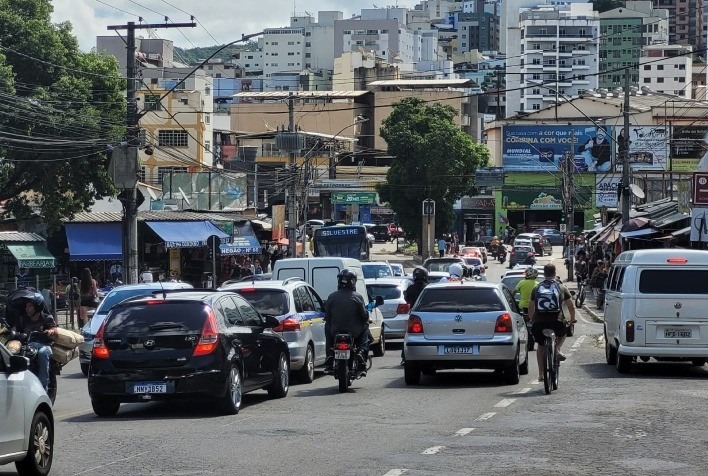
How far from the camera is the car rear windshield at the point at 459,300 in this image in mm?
19578

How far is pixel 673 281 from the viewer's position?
2066 cm

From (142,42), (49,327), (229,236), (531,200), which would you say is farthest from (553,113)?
(49,327)

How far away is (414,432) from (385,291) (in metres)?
16.8

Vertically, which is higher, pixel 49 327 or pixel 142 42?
pixel 142 42

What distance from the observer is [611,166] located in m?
94.8

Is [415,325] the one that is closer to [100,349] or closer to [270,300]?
[270,300]

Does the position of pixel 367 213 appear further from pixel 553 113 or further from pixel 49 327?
pixel 49 327

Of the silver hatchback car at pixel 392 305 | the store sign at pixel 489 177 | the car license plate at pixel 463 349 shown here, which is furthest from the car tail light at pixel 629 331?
the store sign at pixel 489 177

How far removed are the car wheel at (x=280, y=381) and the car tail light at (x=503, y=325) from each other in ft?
10.6

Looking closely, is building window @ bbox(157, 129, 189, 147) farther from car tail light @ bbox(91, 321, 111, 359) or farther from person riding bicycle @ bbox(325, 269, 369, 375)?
car tail light @ bbox(91, 321, 111, 359)

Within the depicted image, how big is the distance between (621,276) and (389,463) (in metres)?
11.7

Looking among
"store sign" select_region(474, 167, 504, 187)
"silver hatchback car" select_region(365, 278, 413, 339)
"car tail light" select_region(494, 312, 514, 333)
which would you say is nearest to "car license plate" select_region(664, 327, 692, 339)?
"car tail light" select_region(494, 312, 514, 333)

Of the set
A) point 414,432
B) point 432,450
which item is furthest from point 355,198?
point 432,450

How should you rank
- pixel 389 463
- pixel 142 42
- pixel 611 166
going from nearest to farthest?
pixel 389 463 → pixel 611 166 → pixel 142 42
